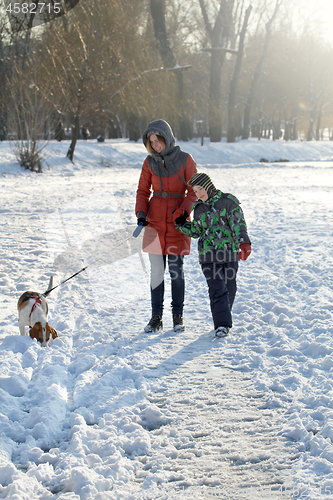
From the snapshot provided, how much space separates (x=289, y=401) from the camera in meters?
2.68

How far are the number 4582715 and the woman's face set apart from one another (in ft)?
61.0

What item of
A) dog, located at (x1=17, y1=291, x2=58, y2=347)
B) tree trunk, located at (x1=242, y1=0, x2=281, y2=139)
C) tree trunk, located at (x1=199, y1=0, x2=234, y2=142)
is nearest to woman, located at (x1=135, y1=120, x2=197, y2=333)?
dog, located at (x1=17, y1=291, x2=58, y2=347)

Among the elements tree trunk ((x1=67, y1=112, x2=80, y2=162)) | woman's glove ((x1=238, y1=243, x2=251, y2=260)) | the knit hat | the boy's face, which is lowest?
woman's glove ((x1=238, y1=243, x2=251, y2=260))

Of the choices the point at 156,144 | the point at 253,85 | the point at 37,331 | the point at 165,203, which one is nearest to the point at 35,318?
the point at 37,331

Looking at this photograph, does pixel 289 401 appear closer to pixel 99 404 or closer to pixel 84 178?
pixel 99 404

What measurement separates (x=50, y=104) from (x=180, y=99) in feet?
43.2

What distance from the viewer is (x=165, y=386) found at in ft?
9.61

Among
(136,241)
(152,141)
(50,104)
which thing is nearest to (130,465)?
(152,141)

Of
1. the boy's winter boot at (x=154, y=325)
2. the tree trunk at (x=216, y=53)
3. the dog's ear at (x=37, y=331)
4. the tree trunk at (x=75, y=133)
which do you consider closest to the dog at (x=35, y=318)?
the dog's ear at (x=37, y=331)

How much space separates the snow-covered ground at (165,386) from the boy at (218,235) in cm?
32

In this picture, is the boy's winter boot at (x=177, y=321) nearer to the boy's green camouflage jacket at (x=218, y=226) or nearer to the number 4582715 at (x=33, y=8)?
the boy's green camouflage jacket at (x=218, y=226)

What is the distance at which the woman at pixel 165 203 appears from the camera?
371cm

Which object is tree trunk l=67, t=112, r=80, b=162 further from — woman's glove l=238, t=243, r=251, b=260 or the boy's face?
woman's glove l=238, t=243, r=251, b=260

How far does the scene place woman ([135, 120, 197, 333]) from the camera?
371cm
